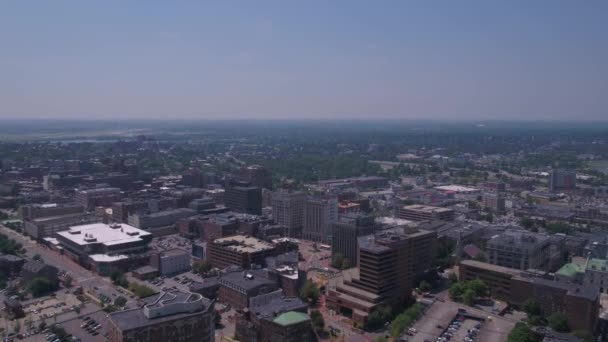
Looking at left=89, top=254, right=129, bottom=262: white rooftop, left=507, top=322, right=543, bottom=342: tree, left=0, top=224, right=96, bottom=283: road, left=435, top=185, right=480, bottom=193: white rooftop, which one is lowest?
left=0, top=224, right=96, bottom=283: road

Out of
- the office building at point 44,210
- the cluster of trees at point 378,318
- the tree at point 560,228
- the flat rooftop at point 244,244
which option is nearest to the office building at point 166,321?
the cluster of trees at point 378,318

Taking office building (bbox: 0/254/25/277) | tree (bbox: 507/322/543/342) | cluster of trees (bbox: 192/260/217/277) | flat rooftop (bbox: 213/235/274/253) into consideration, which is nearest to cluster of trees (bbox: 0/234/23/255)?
office building (bbox: 0/254/25/277)

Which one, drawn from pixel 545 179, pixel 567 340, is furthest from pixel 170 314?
pixel 545 179

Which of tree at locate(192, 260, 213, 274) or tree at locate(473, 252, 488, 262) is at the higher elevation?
tree at locate(473, 252, 488, 262)

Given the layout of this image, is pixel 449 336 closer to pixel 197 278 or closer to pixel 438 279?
pixel 438 279

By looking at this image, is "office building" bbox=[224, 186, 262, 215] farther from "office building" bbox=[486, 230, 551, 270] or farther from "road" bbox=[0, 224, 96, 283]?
"office building" bbox=[486, 230, 551, 270]
